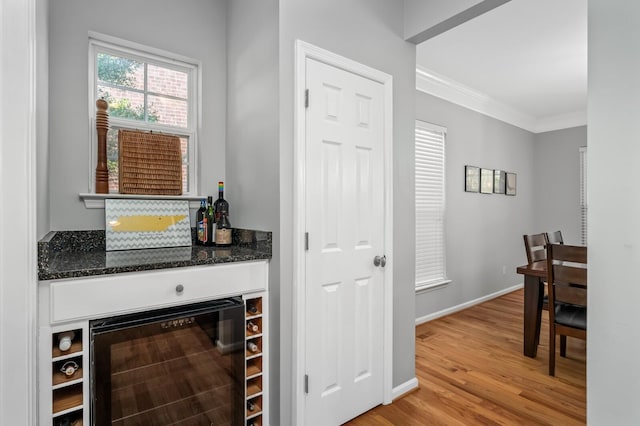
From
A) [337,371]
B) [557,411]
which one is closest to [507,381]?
[557,411]

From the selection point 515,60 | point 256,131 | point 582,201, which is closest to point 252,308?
point 256,131

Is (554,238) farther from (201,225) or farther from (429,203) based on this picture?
(201,225)

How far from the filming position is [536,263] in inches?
122

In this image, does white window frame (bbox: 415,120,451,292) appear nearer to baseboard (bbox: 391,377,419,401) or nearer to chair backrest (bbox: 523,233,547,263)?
chair backrest (bbox: 523,233,547,263)

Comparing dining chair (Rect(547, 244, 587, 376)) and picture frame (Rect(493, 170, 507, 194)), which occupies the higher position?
picture frame (Rect(493, 170, 507, 194))

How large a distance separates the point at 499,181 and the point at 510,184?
0.39 metres

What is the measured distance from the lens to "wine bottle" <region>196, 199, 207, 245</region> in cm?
204

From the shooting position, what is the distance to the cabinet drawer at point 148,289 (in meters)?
1.23

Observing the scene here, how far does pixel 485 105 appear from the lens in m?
4.44

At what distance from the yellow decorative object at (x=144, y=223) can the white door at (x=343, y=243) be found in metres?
0.89

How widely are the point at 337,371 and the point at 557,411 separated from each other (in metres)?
1.46

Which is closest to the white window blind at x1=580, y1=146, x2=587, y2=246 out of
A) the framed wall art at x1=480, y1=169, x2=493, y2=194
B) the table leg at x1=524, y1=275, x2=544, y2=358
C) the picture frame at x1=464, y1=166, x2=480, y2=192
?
the framed wall art at x1=480, y1=169, x2=493, y2=194

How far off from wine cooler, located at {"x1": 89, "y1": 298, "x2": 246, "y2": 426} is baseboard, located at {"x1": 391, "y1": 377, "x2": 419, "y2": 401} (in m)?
1.07

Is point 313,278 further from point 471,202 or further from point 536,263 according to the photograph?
point 471,202
